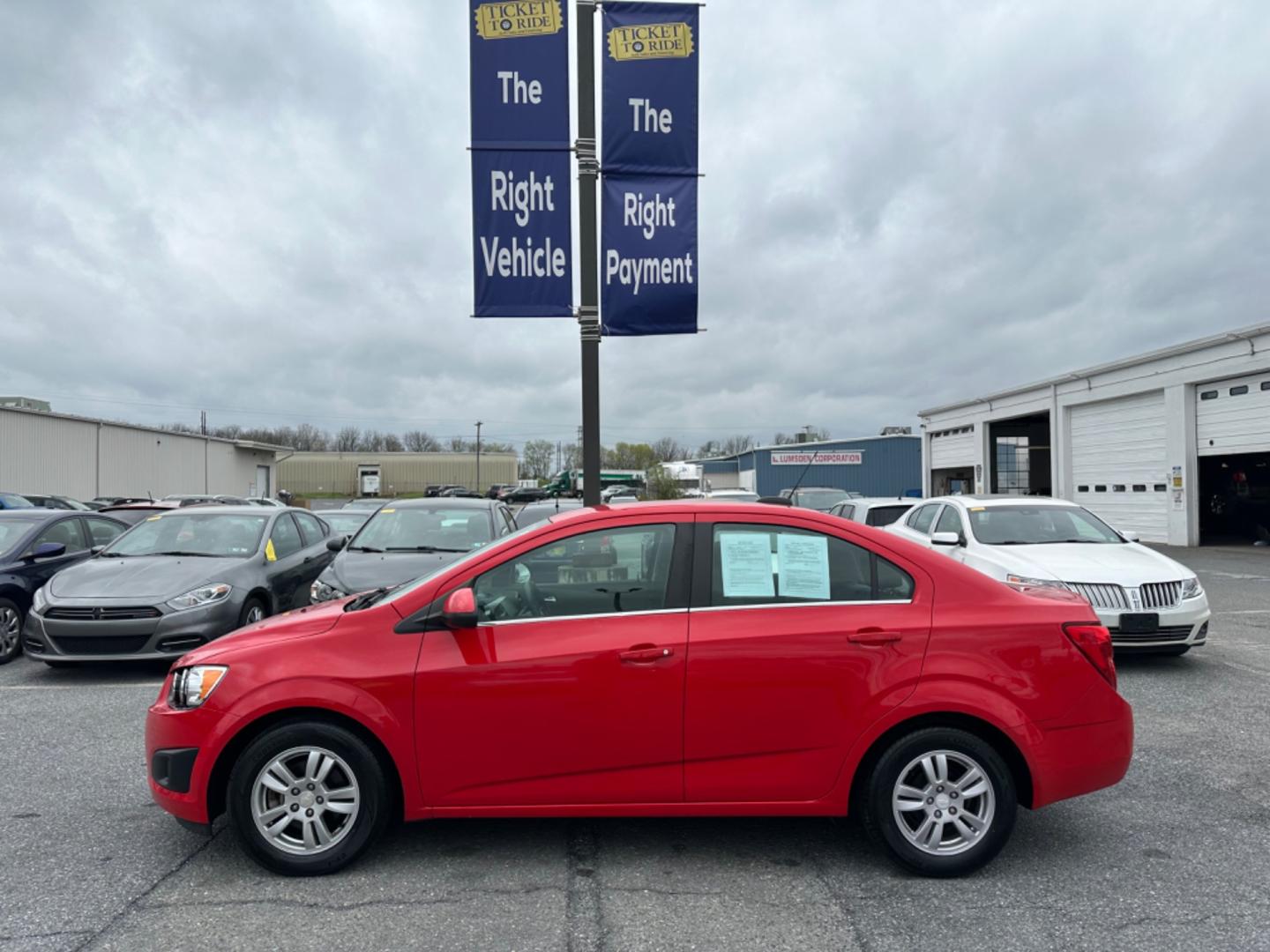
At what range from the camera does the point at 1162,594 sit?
23.3 feet

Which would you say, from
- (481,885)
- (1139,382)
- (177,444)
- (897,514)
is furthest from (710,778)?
(177,444)

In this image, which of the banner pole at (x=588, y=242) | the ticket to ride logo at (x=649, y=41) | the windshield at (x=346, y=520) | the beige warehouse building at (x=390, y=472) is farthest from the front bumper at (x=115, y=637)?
the beige warehouse building at (x=390, y=472)

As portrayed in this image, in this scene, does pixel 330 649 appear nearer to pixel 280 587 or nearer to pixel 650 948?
pixel 650 948

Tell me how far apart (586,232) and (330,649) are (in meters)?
5.21

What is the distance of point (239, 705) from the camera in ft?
11.3

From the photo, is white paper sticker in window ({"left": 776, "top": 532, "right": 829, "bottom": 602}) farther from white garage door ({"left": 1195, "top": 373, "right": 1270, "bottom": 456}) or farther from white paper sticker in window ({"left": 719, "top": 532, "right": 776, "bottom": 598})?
white garage door ({"left": 1195, "top": 373, "right": 1270, "bottom": 456})

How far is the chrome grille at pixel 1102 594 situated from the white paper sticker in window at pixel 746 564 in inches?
183

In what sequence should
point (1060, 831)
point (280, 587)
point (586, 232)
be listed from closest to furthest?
point (1060, 831), point (586, 232), point (280, 587)

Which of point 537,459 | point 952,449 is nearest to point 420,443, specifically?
point 537,459

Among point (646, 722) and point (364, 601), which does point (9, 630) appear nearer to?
point (364, 601)

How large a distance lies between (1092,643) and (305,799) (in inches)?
135

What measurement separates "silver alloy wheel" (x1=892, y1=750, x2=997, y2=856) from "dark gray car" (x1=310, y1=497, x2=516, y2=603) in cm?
476

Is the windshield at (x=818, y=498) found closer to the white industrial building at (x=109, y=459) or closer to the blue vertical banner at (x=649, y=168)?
the blue vertical banner at (x=649, y=168)

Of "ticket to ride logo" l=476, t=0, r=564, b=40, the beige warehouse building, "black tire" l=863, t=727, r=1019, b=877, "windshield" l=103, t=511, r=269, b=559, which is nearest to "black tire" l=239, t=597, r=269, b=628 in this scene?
"windshield" l=103, t=511, r=269, b=559
